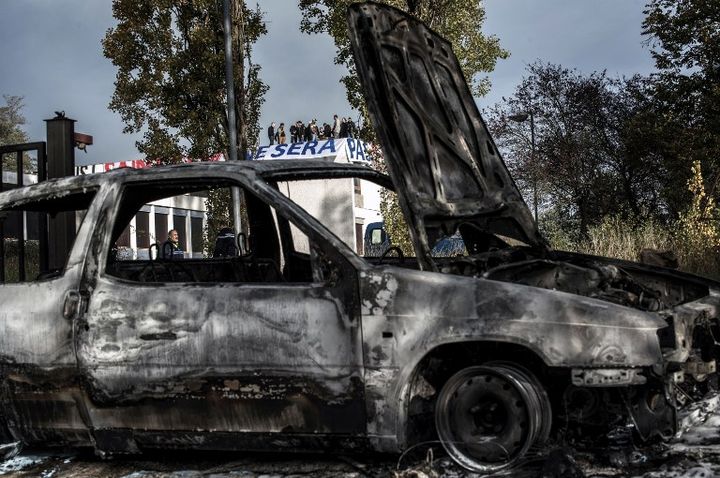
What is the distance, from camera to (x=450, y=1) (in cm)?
1608

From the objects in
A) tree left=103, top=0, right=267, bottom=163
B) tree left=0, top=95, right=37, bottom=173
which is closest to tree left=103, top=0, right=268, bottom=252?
tree left=103, top=0, right=267, bottom=163

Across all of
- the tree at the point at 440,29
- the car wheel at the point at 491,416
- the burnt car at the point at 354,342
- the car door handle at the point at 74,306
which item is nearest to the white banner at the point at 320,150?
the tree at the point at 440,29

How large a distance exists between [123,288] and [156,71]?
1719 cm

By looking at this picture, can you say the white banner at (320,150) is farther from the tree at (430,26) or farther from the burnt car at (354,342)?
the burnt car at (354,342)

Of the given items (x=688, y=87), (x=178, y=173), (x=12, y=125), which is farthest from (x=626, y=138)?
(x=12, y=125)

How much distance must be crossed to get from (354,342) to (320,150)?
2933 centimetres

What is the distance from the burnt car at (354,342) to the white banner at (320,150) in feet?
92.2

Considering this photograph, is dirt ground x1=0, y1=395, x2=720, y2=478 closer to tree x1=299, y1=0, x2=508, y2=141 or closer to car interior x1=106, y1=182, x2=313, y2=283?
car interior x1=106, y1=182, x2=313, y2=283

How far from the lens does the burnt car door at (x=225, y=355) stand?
369 centimetres

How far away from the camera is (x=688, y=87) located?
2144cm

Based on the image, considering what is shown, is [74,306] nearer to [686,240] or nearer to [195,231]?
[686,240]

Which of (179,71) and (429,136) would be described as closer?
(429,136)

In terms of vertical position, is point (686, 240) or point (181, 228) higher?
point (181, 228)

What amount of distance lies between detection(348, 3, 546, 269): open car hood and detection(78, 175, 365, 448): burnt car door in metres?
0.75
